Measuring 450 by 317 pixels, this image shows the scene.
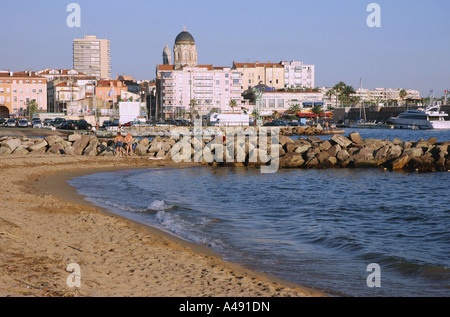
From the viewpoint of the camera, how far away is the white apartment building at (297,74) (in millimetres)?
185750

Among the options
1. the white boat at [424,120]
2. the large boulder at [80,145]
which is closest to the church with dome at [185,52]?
the white boat at [424,120]

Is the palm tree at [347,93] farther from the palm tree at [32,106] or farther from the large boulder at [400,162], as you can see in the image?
the large boulder at [400,162]

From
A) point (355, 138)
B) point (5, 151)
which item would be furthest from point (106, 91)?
point (355, 138)

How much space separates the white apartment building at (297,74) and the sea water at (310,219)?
526ft

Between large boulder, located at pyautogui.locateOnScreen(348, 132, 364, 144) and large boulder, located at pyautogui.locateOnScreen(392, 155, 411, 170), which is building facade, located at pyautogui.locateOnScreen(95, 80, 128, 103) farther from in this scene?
large boulder, located at pyautogui.locateOnScreen(392, 155, 411, 170)

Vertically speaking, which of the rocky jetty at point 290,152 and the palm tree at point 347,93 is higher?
the palm tree at point 347,93

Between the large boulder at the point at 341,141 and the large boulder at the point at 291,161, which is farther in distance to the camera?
the large boulder at the point at 341,141

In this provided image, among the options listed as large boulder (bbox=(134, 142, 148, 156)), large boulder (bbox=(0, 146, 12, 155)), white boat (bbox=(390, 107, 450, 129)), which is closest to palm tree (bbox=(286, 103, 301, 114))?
white boat (bbox=(390, 107, 450, 129))

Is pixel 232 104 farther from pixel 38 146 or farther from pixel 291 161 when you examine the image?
pixel 291 161

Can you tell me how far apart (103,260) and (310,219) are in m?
7.86

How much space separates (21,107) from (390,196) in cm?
12950

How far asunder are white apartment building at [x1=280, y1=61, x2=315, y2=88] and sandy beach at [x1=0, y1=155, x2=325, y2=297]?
17440 cm

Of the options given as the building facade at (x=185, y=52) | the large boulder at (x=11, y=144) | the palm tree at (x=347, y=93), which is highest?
the building facade at (x=185, y=52)

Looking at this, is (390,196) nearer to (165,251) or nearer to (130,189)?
(130,189)
